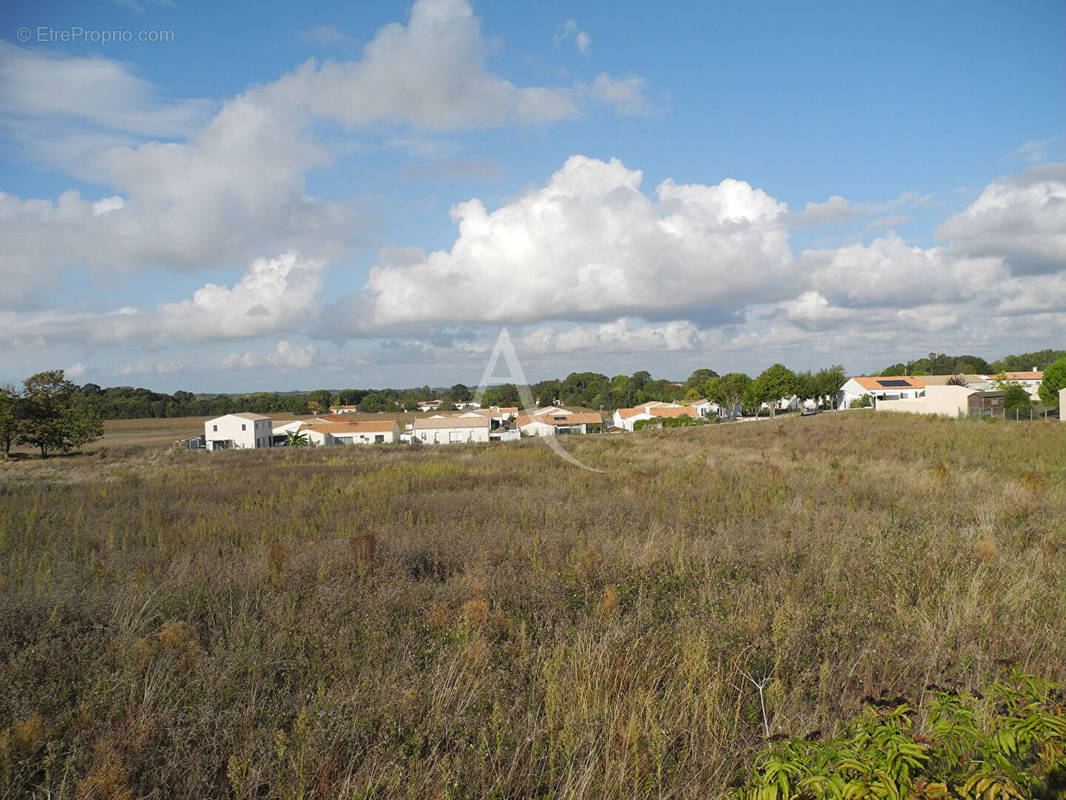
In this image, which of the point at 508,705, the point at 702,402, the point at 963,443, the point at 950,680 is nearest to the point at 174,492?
the point at 508,705

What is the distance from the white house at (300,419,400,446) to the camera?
59.4 metres

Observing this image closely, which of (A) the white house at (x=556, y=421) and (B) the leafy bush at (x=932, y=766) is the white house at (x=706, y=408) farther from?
(B) the leafy bush at (x=932, y=766)

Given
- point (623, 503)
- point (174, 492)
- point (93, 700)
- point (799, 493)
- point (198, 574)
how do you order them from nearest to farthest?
1. point (93, 700)
2. point (198, 574)
3. point (623, 503)
4. point (799, 493)
5. point (174, 492)

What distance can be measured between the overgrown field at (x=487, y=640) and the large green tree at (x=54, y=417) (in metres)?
37.8

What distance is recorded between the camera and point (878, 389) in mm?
70000

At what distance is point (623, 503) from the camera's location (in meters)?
9.27

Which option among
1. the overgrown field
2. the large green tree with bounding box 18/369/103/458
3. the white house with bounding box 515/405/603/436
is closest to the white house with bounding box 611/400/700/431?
the white house with bounding box 515/405/603/436

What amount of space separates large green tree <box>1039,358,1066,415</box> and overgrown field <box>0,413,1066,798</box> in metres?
52.2

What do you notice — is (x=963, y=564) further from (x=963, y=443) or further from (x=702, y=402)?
(x=702, y=402)

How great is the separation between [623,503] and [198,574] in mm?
6144

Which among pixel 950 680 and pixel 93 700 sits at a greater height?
pixel 93 700

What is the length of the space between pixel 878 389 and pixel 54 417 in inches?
3255

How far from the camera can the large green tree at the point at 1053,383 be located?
46.3 meters

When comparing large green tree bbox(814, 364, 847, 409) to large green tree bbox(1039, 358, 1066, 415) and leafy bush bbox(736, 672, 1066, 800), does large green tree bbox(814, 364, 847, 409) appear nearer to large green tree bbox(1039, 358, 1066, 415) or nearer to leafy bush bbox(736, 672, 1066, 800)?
large green tree bbox(1039, 358, 1066, 415)
